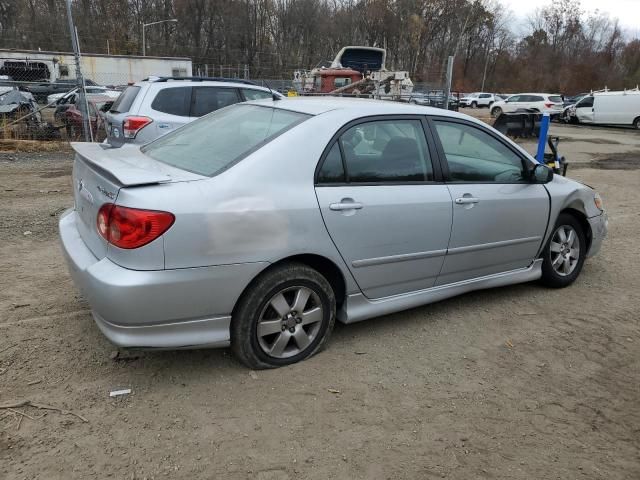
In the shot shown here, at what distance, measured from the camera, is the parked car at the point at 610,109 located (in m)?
27.2

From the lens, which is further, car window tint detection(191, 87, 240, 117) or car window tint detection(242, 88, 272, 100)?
car window tint detection(242, 88, 272, 100)

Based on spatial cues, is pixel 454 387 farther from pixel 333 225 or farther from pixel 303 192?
pixel 303 192

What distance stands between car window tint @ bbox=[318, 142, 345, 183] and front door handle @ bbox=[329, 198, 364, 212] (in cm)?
14

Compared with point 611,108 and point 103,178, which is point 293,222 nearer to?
point 103,178

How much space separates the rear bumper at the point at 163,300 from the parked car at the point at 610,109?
2986cm

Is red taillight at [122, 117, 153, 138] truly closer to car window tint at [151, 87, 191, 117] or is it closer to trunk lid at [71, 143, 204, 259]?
car window tint at [151, 87, 191, 117]

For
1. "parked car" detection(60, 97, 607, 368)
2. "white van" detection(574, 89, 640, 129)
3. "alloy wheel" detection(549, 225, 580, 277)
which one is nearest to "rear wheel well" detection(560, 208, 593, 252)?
"alloy wheel" detection(549, 225, 580, 277)

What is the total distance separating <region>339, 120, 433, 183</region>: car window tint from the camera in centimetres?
339

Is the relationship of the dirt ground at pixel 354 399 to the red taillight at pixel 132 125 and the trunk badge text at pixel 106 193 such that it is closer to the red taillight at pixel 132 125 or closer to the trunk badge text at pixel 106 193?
the trunk badge text at pixel 106 193

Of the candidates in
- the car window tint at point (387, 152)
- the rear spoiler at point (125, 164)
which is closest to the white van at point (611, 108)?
the car window tint at point (387, 152)

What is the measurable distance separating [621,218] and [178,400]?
711 centimetres

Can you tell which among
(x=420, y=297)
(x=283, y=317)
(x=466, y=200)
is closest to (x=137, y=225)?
(x=283, y=317)

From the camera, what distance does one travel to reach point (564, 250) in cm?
470

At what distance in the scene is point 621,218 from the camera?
7.71 metres
